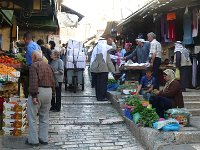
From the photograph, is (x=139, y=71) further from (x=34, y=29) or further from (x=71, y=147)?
A: (x=34, y=29)

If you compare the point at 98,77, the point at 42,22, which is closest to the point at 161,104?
the point at 98,77

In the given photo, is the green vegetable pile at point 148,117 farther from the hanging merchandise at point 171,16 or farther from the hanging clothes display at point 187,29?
the hanging merchandise at point 171,16

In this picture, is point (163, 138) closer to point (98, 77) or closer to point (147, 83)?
point (147, 83)

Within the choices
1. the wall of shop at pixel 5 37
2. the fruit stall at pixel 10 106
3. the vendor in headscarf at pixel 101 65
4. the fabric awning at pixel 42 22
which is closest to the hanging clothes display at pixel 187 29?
the vendor in headscarf at pixel 101 65

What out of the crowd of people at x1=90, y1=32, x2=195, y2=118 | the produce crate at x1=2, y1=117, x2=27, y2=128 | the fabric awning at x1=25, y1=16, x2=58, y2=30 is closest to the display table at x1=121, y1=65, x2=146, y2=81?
the crowd of people at x1=90, y1=32, x2=195, y2=118

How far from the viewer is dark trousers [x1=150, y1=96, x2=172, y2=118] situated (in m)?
8.33

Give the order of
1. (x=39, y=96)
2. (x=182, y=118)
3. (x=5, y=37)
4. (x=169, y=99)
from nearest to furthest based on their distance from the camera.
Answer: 1. (x=39, y=96)
2. (x=182, y=118)
3. (x=169, y=99)
4. (x=5, y=37)

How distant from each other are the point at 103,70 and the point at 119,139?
4513mm

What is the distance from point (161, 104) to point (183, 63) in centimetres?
415

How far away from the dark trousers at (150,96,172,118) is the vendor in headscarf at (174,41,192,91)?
389cm

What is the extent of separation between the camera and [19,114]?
27.1 ft

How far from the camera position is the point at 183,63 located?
12148 millimetres

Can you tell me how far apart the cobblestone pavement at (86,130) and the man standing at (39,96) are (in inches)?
9.6

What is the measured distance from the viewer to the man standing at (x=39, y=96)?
748cm
